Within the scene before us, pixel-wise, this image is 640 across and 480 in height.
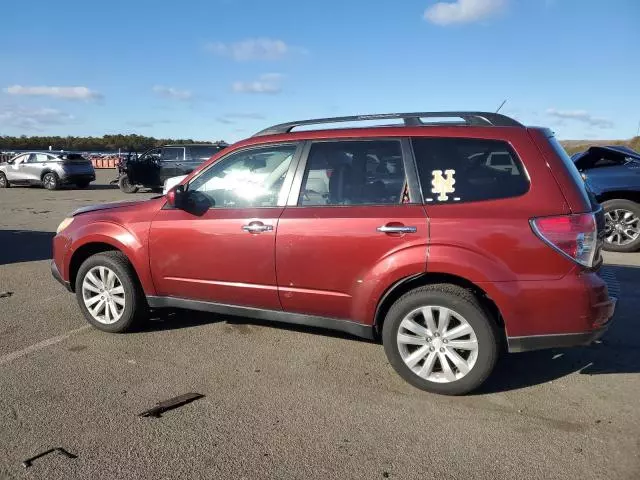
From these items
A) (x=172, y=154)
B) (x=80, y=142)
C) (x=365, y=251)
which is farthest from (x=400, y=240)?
(x=80, y=142)

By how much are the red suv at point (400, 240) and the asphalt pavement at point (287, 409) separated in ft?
1.18

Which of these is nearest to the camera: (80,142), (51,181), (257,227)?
(257,227)

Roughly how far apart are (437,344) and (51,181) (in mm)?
21851

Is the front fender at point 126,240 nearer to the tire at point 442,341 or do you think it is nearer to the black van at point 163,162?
the tire at point 442,341

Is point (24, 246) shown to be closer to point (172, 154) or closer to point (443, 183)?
point (443, 183)

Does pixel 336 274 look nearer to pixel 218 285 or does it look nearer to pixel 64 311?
pixel 218 285

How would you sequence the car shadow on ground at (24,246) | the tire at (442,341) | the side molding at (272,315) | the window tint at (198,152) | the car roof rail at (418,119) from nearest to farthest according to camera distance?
the tire at (442,341), the car roof rail at (418,119), the side molding at (272,315), the car shadow on ground at (24,246), the window tint at (198,152)

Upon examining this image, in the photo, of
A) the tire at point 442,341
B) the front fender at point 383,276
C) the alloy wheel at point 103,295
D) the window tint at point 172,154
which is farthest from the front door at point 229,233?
the window tint at point 172,154

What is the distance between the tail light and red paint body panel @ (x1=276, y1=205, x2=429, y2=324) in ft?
2.36

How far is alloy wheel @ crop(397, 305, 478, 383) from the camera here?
11.5 ft

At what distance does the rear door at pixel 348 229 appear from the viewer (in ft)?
11.8

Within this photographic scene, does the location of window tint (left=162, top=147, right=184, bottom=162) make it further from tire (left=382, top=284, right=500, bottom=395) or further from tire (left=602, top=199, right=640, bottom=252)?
tire (left=382, top=284, right=500, bottom=395)

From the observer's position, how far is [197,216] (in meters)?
4.30

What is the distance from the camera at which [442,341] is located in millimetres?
3562
